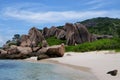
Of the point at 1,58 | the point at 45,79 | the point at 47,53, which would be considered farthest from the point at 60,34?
the point at 45,79

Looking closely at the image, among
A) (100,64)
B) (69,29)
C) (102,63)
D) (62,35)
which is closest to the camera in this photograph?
(100,64)

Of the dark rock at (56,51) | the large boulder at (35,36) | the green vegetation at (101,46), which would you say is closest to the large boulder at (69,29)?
the large boulder at (35,36)

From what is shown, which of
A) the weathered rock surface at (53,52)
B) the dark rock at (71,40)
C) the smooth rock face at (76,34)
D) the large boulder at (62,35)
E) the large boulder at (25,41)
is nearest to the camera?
the weathered rock surface at (53,52)

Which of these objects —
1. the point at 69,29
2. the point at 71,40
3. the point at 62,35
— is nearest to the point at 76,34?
the point at 71,40

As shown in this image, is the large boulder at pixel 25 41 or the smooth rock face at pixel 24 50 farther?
the large boulder at pixel 25 41

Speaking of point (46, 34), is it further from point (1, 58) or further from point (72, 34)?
point (1, 58)

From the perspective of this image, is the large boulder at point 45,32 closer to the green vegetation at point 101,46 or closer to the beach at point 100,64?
the green vegetation at point 101,46

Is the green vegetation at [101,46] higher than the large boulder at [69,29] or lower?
lower

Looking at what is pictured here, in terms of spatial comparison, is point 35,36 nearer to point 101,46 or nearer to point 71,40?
point 71,40

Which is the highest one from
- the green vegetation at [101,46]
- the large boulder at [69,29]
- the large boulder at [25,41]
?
the large boulder at [69,29]

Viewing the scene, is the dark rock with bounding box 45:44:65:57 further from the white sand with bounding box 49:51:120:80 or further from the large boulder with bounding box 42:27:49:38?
the large boulder with bounding box 42:27:49:38

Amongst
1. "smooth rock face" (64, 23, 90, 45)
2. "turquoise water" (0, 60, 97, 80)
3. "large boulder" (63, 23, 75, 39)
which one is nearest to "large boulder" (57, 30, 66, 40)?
"large boulder" (63, 23, 75, 39)

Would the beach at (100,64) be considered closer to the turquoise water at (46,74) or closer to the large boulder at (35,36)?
the turquoise water at (46,74)

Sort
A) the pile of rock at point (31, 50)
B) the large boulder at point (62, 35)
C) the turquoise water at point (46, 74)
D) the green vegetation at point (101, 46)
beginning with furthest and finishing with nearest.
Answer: the large boulder at point (62, 35)
the green vegetation at point (101, 46)
the pile of rock at point (31, 50)
the turquoise water at point (46, 74)
